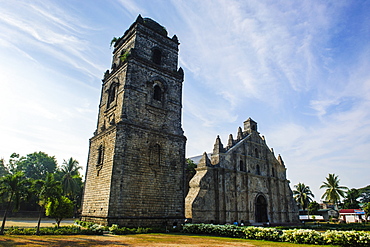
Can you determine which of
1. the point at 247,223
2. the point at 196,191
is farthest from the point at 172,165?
the point at 247,223

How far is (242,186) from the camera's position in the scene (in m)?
26.5

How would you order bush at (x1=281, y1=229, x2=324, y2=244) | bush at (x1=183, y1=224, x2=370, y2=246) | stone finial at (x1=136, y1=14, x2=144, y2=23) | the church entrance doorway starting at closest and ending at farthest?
bush at (x1=183, y1=224, x2=370, y2=246) < bush at (x1=281, y1=229, x2=324, y2=244) < stone finial at (x1=136, y1=14, x2=144, y2=23) < the church entrance doorway

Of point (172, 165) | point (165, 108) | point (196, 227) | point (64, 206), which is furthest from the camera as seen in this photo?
point (165, 108)

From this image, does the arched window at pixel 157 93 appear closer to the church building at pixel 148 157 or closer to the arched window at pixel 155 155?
the church building at pixel 148 157

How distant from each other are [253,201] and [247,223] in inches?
120

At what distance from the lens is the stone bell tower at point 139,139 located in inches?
599

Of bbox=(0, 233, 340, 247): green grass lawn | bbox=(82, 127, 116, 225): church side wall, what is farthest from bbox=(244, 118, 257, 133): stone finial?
bbox=(0, 233, 340, 247): green grass lawn

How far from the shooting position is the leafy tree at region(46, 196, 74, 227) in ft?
45.9

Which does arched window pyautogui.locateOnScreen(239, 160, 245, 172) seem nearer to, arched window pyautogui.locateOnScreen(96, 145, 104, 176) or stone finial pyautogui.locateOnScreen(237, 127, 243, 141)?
stone finial pyautogui.locateOnScreen(237, 127, 243, 141)

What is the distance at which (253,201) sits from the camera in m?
26.8

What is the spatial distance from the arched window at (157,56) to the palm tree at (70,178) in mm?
24074

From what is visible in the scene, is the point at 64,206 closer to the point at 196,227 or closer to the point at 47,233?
the point at 47,233

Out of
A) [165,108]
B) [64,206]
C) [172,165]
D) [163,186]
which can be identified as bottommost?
[64,206]

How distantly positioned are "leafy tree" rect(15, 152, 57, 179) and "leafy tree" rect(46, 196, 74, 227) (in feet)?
110
